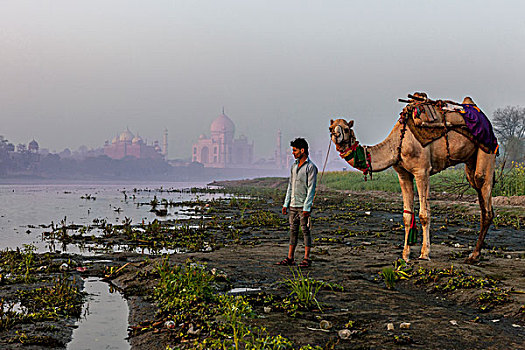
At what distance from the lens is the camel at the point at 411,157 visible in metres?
9.31

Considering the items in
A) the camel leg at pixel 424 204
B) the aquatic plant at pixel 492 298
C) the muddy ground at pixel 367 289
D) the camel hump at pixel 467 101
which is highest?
the camel hump at pixel 467 101

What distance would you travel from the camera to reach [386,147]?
956 cm

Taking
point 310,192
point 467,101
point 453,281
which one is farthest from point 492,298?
point 467,101

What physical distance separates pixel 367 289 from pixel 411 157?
302 cm

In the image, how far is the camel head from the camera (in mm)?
9141

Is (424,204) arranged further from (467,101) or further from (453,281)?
(467,101)

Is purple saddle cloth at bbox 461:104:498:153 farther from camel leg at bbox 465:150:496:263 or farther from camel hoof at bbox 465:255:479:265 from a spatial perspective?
camel hoof at bbox 465:255:479:265

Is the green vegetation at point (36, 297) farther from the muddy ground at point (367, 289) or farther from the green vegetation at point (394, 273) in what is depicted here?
the green vegetation at point (394, 273)

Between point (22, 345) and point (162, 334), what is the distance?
1.55 metres

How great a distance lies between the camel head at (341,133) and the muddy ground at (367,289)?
2424 millimetres

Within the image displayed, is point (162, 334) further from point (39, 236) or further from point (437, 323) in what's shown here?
point (39, 236)

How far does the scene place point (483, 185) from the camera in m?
9.98

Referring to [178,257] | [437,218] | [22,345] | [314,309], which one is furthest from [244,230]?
[22,345]

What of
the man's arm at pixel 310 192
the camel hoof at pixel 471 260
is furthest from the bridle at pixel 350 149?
the camel hoof at pixel 471 260
